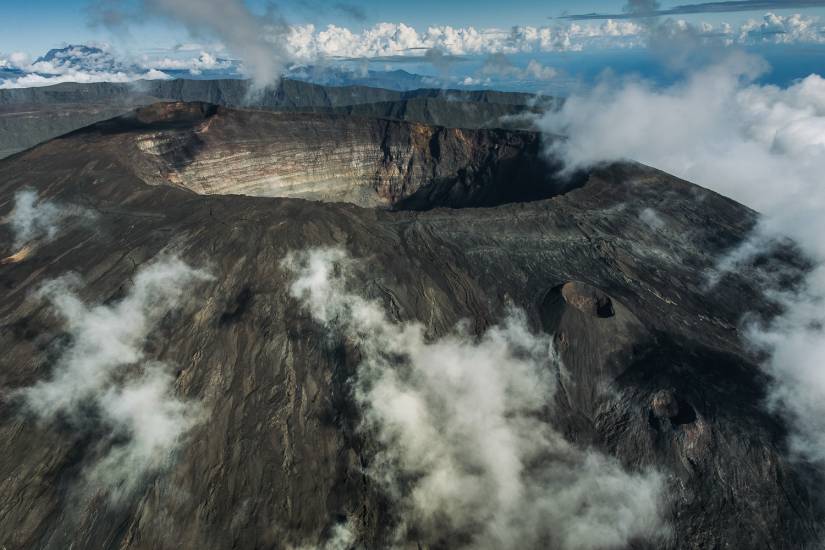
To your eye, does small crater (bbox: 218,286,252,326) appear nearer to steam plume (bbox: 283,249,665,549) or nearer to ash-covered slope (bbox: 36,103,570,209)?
steam plume (bbox: 283,249,665,549)

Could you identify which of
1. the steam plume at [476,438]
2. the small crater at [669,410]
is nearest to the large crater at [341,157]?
the steam plume at [476,438]

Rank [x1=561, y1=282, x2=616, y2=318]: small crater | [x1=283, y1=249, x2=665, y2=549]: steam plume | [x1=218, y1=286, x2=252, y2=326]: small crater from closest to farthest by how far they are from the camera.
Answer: [x1=283, y1=249, x2=665, y2=549]: steam plume → [x1=218, y1=286, x2=252, y2=326]: small crater → [x1=561, y1=282, x2=616, y2=318]: small crater

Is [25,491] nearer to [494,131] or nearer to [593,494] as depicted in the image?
[593,494]

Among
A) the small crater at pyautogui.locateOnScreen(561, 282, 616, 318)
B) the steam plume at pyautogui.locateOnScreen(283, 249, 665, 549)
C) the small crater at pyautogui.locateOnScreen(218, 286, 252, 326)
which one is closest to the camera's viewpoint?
the steam plume at pyautogui.locateOnScreen(283, 249, 665, 549)

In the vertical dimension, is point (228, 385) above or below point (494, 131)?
below

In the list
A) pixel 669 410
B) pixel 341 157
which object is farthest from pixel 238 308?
pixel 341 157

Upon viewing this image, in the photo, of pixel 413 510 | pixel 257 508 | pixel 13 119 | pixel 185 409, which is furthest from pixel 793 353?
pixel 13 119

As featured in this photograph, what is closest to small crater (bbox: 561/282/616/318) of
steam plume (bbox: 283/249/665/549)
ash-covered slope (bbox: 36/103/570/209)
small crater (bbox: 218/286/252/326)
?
steam plume (bbox: 283/249/665/549)

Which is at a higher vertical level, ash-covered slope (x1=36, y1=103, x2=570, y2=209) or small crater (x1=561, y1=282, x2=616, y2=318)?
ash-covered slope (x1=36, y1=103, x2=570, y2=209)
